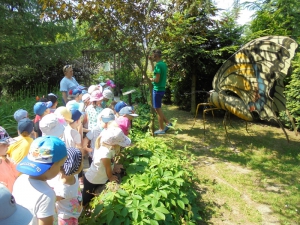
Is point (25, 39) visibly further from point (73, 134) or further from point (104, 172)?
point (104, 172)

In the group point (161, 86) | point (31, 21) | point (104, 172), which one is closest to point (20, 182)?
point (104, 172)

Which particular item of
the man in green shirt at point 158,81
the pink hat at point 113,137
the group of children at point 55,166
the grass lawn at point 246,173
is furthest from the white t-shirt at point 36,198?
the man in green shirt at point 158,81

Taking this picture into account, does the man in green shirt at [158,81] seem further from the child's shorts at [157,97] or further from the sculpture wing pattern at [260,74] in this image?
the sculpture wing pattern at [260,74]

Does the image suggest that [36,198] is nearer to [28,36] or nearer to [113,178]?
[113,178]

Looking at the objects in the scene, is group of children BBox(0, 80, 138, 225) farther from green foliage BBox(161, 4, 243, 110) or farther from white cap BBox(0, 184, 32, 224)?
green foliage BBox(161, 4, 243, 110)

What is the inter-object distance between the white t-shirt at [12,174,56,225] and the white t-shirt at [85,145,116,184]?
0.94m

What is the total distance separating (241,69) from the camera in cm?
490

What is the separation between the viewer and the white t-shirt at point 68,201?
185cm

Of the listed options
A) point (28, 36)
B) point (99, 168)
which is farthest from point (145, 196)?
point (28, 36)

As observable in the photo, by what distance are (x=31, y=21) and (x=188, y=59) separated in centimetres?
506

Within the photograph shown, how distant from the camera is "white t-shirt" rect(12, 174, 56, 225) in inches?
56.3

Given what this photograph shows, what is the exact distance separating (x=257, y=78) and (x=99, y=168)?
12.0 ft

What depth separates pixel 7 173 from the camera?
6.47ft

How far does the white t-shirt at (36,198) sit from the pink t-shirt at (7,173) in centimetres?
49
